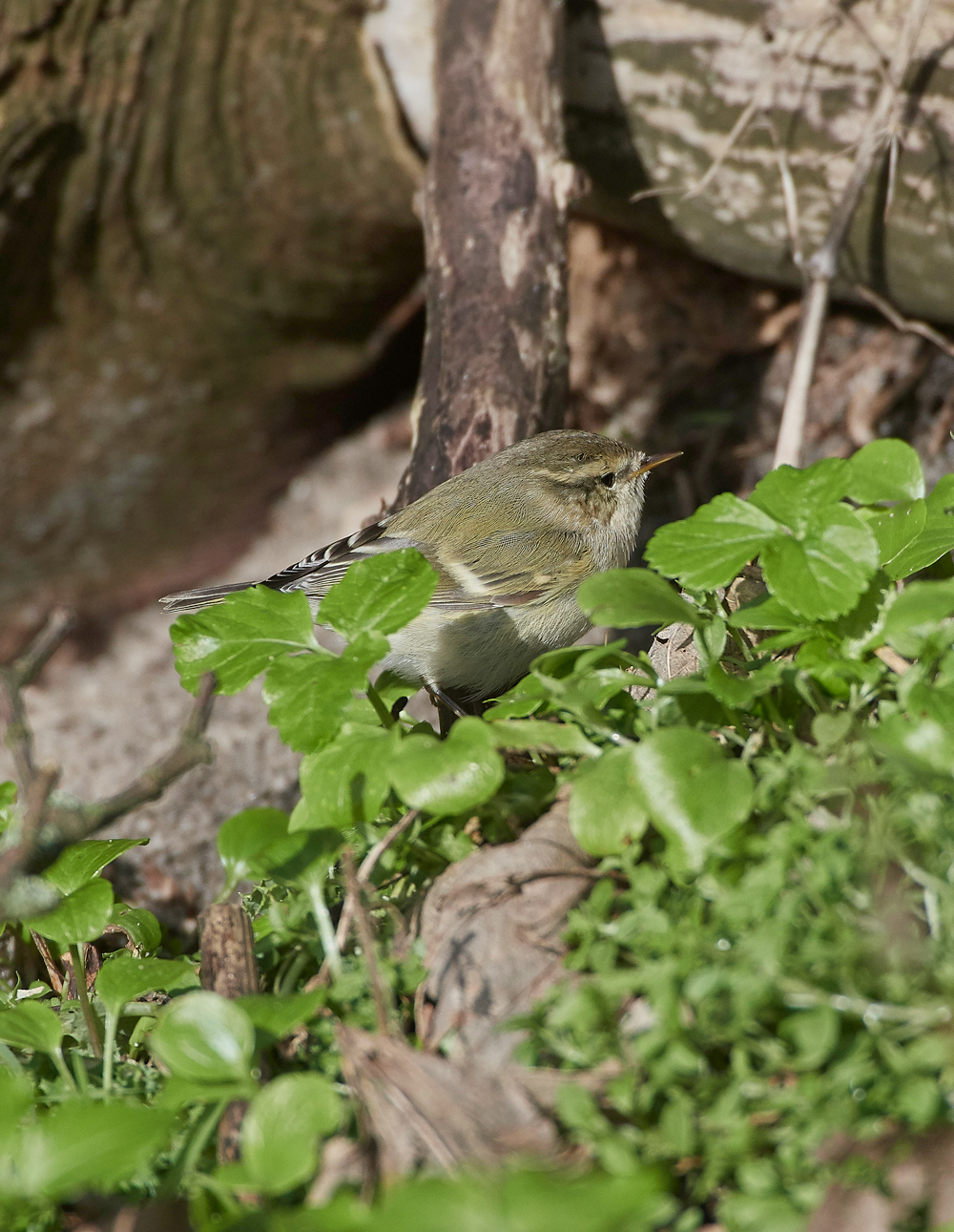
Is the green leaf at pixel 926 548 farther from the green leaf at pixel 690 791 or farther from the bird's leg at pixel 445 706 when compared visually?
the bird's leg at pixel 445 706

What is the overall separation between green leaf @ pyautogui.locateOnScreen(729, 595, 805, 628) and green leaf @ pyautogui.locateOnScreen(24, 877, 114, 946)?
1373mm

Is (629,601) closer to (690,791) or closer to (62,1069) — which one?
(690,791)

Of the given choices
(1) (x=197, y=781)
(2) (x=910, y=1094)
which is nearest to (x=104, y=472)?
(1) (x=197, y=781)

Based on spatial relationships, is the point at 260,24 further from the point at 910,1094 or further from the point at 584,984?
the point at 910,1094

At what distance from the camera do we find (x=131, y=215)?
4969 mm

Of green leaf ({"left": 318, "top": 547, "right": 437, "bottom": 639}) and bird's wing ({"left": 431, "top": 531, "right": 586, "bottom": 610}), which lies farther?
bird's wing ({"left": 431, "top": 531, "right": 586, "bottom": 610})

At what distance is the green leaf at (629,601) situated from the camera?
5.99 ft

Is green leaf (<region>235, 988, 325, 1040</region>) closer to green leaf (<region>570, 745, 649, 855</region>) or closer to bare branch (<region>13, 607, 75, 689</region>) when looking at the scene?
green leaf (<region>570, 745, 649, 855</region>)

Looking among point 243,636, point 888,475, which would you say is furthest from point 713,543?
point 243,636

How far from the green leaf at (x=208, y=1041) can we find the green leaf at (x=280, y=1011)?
0.12 ft

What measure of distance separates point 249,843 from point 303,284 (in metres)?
4.34

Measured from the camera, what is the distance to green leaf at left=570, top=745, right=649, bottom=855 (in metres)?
1.63

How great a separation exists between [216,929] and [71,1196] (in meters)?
0.55

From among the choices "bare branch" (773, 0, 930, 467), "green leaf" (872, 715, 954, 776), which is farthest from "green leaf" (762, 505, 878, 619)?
"bare branch" (773, 0, 930, 467)
